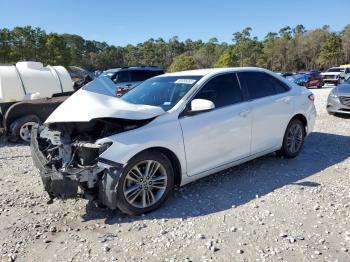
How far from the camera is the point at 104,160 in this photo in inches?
142

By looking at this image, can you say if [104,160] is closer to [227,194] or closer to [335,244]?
[227,194]

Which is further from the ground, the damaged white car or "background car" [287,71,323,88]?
the damaged white car

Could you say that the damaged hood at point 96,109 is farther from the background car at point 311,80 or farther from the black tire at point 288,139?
the background car at point 311,80

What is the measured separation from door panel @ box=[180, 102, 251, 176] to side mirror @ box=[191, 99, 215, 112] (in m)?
0.14

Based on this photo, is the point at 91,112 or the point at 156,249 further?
the point at 91,112

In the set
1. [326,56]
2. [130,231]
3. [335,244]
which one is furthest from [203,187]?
[326,56]

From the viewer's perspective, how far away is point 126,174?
12.2 feet

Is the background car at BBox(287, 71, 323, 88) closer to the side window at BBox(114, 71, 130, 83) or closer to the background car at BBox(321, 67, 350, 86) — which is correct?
the background car at BBox(321, 67, 350, 86)

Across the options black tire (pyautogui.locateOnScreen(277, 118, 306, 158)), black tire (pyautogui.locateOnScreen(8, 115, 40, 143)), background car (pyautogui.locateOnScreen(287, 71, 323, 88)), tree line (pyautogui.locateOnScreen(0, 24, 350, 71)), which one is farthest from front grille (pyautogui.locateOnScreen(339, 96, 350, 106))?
tree line (pyautogui.locateOnScreen(0, 24, 350, 71))

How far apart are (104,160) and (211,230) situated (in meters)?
1.35

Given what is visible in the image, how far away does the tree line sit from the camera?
5385 cm

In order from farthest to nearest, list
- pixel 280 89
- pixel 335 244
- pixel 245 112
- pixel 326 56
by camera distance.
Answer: pixel 326 56, pixel 280 89, pixel 245 112, pixel 335 244

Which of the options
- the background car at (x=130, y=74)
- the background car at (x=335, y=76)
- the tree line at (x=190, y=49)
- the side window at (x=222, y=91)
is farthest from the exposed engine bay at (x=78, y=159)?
the tree line at (x=190, y=49)

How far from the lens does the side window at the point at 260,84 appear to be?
16.8 ft
